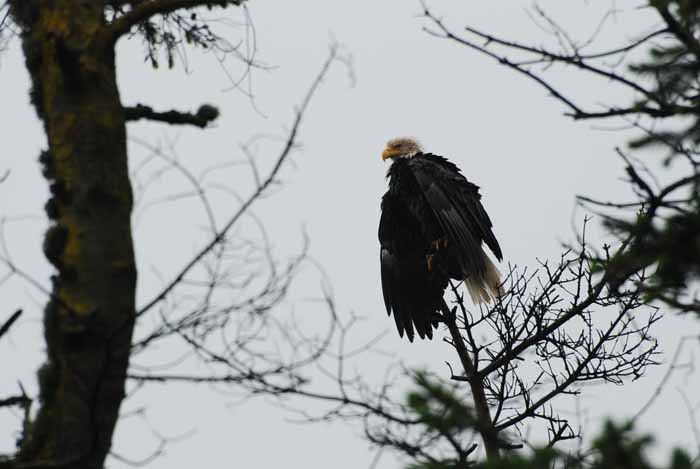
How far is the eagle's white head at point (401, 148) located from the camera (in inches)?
357

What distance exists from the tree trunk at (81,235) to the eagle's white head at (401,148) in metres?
6.00

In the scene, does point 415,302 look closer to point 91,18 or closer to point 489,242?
point 489,242

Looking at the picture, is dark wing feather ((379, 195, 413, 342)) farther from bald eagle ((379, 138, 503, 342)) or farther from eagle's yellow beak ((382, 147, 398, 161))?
eagle's yellow beak ((382, 147, 398, 161))

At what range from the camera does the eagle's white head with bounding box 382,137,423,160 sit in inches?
357

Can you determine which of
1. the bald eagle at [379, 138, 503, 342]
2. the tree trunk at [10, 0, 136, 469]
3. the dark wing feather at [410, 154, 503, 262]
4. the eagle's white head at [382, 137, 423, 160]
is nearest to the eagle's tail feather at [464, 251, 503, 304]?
the bald eagle at [379, 138, 503, 342]

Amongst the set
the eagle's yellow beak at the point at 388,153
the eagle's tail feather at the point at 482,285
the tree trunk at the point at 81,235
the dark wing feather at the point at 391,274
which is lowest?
the tree trunk at the point at 81,235

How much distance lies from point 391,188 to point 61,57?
506 cm

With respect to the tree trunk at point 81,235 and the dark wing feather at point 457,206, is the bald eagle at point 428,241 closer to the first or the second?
the dark wing feather at point 457,206

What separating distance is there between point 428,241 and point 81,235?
493cm

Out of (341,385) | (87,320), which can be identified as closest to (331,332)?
(341,385)

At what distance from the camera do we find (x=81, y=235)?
2799 mm

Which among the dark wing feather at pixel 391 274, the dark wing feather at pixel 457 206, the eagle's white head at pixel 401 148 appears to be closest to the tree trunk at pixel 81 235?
the dark wing feather at pixel 457 206

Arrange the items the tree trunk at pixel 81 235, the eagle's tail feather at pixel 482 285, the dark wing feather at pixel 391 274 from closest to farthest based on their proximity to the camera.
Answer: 1. the tree trunk at pixel 81 235
2. the eagle's tail feather at pixel 482 285
3. the dark wing feather at pixel 391 274

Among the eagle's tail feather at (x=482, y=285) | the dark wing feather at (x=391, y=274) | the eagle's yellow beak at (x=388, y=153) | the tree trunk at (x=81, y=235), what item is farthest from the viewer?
the eagle's yellow beak at (x=388, y=153)
